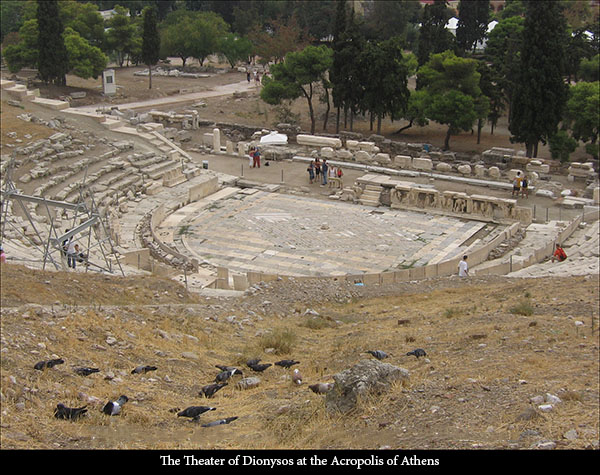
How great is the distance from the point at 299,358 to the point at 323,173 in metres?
19.8

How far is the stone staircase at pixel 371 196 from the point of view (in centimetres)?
3175

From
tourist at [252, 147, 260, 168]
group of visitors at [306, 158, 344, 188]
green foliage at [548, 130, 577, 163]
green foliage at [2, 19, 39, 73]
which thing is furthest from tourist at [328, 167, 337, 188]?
green foliage at [2, 19, 39, 73]

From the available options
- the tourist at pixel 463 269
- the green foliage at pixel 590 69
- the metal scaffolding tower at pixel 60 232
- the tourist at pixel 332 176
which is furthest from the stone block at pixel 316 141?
the green foliage at pixel 590 69

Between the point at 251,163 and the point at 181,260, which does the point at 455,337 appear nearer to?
the point at 181,260

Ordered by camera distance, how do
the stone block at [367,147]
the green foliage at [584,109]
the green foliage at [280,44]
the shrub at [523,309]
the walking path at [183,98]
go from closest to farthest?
the shrub at [523,309]
the stone block at [367,147]
the green foliage at [584,109]
the walking path at [183,98]
the green foliage at [280,44]

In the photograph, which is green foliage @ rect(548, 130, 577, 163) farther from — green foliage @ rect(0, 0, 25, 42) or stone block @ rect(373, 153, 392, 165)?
green foliage @ rect(0, 0, 25, 42)

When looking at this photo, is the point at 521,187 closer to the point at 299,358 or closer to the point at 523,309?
the point at 523,309

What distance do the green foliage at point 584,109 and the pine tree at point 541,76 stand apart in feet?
8.62

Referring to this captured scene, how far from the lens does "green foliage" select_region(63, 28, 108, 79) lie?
50537 millimetres

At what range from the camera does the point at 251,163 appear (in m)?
36.8

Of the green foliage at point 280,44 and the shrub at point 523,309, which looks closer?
the shrub at point 523,309

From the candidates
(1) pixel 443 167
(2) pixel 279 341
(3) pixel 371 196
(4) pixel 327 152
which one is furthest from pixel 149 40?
(2) pixel 279 341

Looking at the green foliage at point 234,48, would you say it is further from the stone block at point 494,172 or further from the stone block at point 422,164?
the stone block at point 494,172

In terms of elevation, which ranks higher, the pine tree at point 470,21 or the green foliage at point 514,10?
the green foliage at point 514,10
